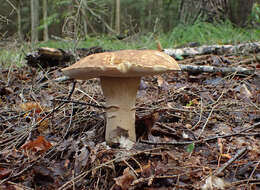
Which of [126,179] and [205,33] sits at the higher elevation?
[205,33]

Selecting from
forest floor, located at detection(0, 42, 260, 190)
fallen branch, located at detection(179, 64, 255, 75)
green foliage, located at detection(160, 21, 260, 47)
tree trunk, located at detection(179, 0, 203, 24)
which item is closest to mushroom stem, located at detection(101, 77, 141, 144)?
forest floor, located at detection(0, 42, 260, 190)

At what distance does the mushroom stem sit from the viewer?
1.76 meters

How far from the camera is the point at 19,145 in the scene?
2.01 meters

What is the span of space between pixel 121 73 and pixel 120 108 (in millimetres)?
405

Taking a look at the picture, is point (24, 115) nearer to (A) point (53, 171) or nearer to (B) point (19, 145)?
(B) point (19, 145)

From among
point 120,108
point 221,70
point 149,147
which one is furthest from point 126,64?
point 221,70

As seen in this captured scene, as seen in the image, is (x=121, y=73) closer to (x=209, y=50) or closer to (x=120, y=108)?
(x=120, y=108)

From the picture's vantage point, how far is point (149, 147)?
1.66m

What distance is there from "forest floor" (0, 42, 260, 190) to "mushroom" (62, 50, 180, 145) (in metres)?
0.19

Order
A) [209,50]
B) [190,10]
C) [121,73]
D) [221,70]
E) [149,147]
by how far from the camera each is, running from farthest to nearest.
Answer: [190,10]
[209,50]
[221,70]
[149,147]
[121,73]

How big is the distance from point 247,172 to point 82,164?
1.06m

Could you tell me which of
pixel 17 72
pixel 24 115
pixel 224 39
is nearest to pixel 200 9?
pixel 224 39

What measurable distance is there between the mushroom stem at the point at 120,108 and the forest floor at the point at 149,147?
0.14m

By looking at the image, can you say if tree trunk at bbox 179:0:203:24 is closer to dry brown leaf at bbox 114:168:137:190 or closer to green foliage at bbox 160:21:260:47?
green foliage at bbox 160:21:260:47
